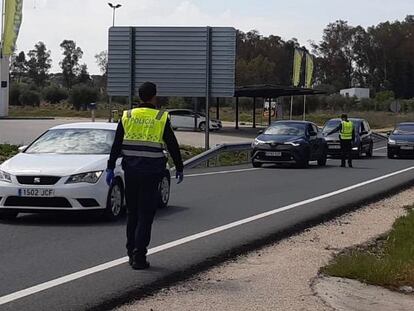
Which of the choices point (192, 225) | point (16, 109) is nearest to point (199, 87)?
point (192, 225)

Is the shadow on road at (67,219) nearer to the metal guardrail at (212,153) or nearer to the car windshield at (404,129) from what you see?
the metal guardrail at (212,153)

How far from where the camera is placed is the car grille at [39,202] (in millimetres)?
11641

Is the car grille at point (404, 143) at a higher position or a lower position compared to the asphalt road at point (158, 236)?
lower

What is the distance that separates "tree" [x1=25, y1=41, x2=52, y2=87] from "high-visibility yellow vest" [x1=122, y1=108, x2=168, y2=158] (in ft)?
473

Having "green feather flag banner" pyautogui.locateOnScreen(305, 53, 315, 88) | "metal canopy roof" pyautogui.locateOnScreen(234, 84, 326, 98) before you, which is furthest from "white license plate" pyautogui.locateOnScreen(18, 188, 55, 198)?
"green feather flag banner" pyautogui.locateOnScreen(305, 53, 315, 88)

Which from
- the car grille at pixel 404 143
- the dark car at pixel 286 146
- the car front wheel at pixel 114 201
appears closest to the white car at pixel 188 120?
the car grille at pixel 404 143

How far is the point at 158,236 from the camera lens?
11.0 m

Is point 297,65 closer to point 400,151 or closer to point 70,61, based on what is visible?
point 400,151

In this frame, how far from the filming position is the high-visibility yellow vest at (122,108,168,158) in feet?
27.9

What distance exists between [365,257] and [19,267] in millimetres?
3736

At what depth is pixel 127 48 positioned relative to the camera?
3206cm

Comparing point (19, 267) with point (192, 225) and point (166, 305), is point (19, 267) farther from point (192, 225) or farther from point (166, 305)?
point (192, 225)

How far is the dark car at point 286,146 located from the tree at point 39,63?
4964 inches

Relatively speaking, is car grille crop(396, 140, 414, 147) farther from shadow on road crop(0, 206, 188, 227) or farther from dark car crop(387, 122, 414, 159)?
shadow on road crop(0, 206, 188, 227)
